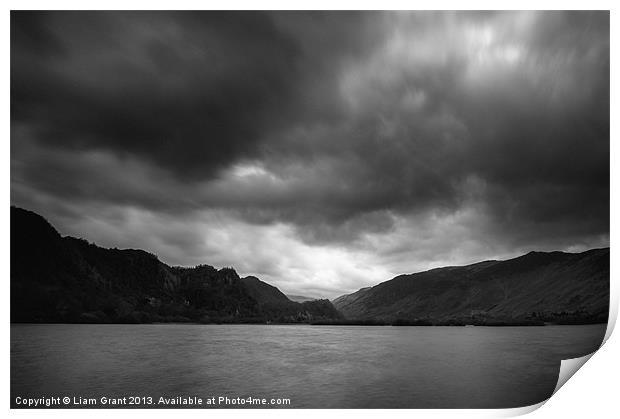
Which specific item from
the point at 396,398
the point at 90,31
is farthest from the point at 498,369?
the point at 90,31

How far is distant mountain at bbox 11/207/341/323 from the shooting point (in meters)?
8.41

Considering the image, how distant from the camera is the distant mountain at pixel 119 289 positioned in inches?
331

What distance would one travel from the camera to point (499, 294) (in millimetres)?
10625

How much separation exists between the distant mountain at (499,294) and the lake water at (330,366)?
1.57 feet

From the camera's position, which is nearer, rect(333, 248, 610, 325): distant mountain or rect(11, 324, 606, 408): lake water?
rect(11, 324, 606, 408): lake water

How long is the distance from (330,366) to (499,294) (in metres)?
5.21
